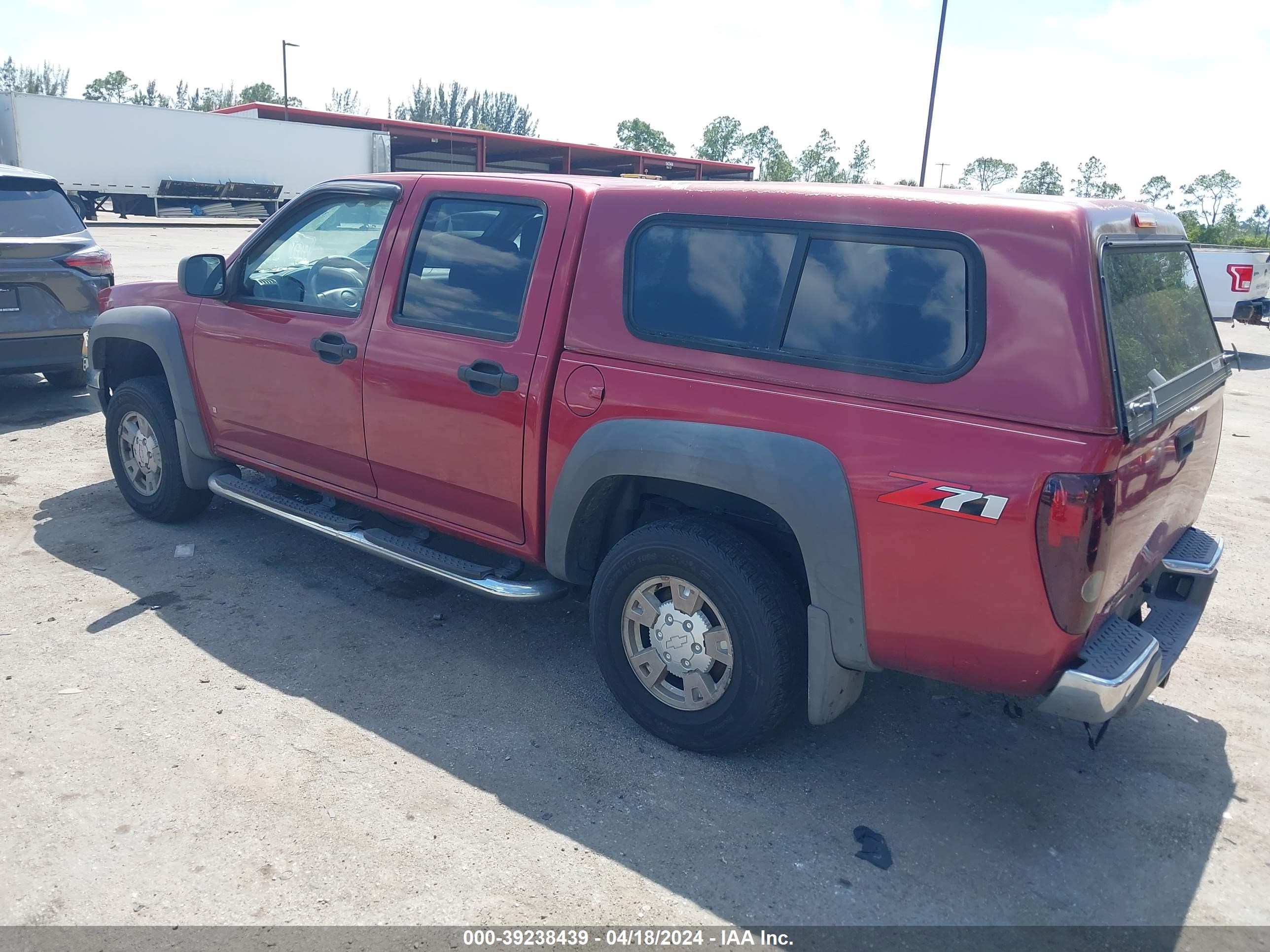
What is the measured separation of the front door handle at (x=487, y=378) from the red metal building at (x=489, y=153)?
3867 cm

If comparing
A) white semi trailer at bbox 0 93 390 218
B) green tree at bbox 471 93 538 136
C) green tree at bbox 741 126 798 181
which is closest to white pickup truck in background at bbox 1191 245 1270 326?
white semi trailer at bbox 0 93 390 218

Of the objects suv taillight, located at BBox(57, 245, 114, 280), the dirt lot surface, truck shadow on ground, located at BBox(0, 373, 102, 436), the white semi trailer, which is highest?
the white semi trailer

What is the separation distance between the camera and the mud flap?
10.5 feet

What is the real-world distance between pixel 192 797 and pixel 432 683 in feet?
3.46

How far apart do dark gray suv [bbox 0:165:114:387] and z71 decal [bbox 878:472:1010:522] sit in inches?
275

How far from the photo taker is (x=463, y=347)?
157 inches

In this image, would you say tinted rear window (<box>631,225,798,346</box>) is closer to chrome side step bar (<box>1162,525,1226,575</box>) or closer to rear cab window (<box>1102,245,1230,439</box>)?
rear cab window (<box>1102,245,1230,439</box>)

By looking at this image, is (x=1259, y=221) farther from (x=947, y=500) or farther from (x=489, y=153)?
(x=947, y=500)

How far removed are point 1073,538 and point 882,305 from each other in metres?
0.90

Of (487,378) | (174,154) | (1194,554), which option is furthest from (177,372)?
(174,154)

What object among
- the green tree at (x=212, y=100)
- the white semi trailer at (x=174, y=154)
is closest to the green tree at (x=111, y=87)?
the green tree at (x=212, y=100)

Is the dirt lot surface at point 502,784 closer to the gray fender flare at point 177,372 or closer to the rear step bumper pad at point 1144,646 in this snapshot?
the rear step bumper pad at point 1144,646

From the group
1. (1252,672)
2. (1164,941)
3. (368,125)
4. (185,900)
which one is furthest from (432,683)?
(368,125)

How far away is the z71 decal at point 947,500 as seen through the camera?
9.12 ft
